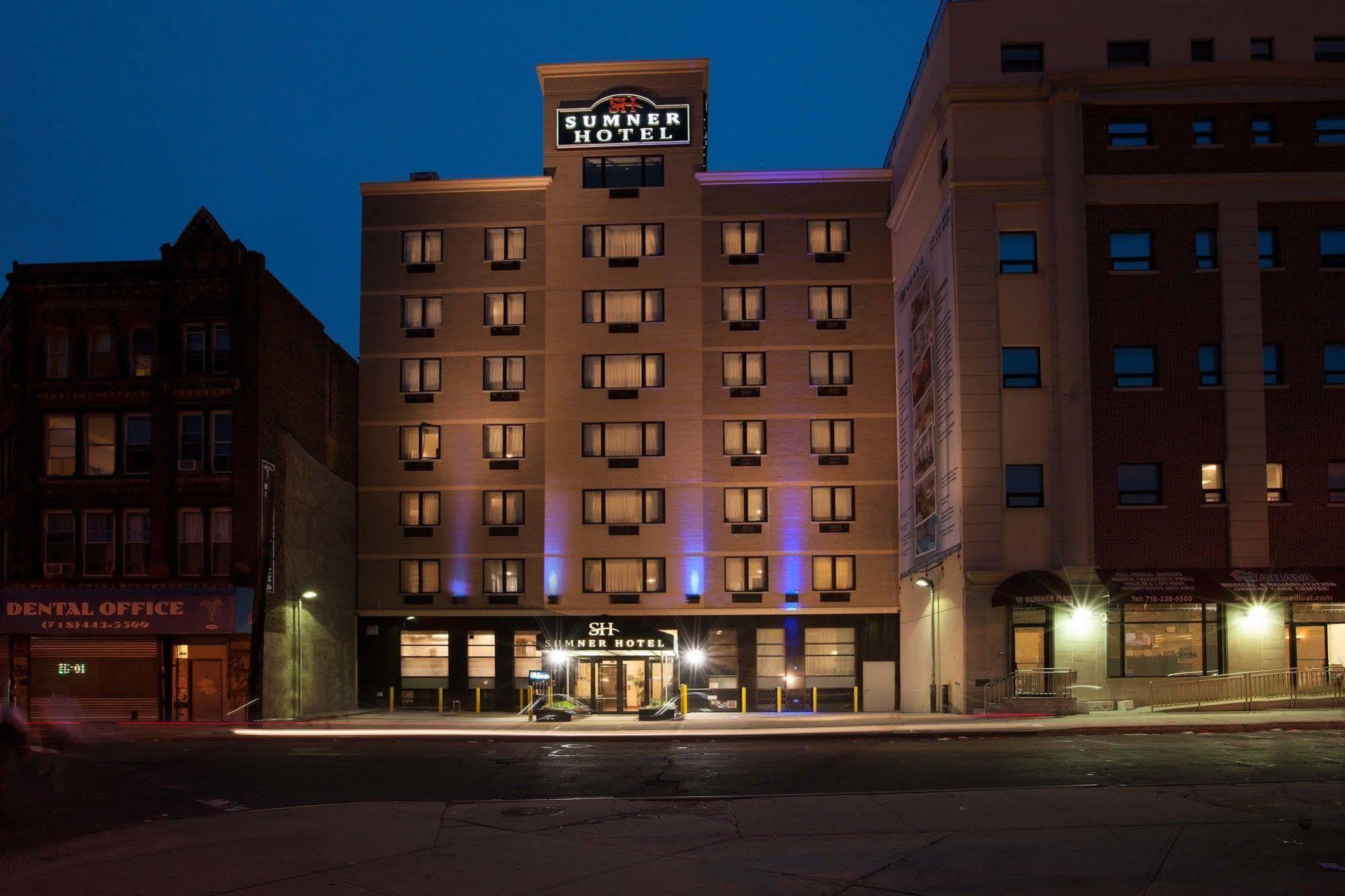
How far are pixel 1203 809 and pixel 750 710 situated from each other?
34340mm

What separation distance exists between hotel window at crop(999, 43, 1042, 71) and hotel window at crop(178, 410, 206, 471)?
29.2 m

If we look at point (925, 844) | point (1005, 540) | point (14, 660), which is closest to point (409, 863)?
point (925, 844)

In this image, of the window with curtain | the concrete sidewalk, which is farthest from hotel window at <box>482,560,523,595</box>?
the concrete sidewalk

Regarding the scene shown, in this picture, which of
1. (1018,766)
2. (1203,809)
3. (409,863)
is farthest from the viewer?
(1018,766)

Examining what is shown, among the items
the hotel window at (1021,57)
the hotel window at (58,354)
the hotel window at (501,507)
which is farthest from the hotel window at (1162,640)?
the hotel window at (58,354)

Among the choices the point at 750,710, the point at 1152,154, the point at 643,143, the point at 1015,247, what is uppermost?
the point at 643,143

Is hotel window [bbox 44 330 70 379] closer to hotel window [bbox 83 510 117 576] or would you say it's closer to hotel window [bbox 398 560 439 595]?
hotel window [bbox 83 510 117 576]

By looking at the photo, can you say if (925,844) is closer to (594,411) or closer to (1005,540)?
(1005,540)

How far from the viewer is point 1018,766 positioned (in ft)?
66.6

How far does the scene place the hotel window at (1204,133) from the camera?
1487 inches

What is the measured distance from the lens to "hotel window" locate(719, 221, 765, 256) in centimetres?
5081

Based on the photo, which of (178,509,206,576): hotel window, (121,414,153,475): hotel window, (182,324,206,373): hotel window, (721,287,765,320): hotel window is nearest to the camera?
(178,509,206,576): hotel window

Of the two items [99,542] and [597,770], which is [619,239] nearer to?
[99,542]

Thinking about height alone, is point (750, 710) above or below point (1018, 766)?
A: below
